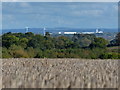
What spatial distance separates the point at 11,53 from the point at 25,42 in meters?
8.69

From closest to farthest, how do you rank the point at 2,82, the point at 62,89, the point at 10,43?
the point at 62,89, the point at 2,82, the point at 10,43

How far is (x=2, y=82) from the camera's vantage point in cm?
598

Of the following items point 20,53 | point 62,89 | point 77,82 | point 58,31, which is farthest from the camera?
point 58,31

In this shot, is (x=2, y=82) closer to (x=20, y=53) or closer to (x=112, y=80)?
(x=112, y=80)

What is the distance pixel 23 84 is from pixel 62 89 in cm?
62

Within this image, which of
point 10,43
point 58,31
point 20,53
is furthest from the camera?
point 58,31

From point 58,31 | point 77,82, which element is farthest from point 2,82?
point 58,31

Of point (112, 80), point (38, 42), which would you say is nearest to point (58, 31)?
point (38, 42)

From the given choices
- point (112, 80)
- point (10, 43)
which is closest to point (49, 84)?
point (112, 80)

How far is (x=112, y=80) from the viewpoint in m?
6.03

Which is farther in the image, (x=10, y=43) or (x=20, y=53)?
(x=10, y=43)

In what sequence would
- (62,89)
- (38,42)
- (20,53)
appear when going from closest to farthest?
(62,89)
(20,53)
(38,42)

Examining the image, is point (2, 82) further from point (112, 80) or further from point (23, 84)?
point (112, 80)

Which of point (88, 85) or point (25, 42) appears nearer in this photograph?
point (88, 85)
